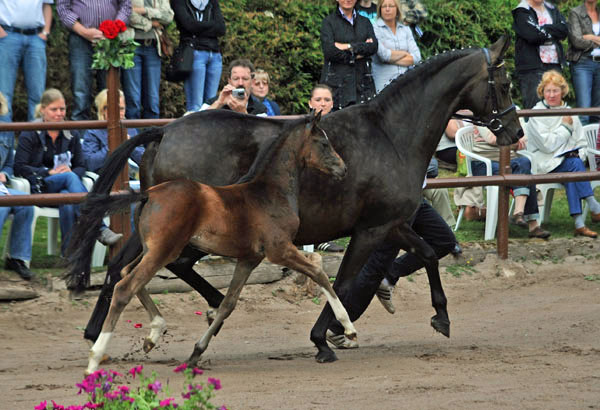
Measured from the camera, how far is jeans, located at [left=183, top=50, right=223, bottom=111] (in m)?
10.5

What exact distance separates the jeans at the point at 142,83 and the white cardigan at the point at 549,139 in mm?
3713

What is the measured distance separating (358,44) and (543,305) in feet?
9.96

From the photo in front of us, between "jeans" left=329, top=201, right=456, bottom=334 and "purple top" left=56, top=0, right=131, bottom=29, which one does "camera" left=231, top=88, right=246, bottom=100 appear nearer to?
"jeans" left=329, top=201, right=456, bottom=334

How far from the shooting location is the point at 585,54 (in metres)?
12.3

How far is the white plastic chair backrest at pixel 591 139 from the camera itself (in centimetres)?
1132

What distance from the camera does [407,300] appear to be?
372 inches

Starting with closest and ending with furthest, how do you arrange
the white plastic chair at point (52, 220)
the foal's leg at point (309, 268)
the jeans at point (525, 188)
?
the foal's leg at point (309, 268) < the white plastic chair at point (52, 220) < the jeans at point (525, 188)

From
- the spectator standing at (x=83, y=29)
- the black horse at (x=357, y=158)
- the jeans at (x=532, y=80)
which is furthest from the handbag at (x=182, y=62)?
the jeans at (x=532, y=80)

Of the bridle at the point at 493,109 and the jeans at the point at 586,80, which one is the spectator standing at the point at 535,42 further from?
the bridle at the point at 493,109

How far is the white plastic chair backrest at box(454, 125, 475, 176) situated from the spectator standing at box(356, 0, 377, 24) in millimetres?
1564

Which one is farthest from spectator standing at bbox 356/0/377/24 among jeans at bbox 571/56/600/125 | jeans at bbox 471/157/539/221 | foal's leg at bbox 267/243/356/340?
foal's leg at bbox 267/243/356/340

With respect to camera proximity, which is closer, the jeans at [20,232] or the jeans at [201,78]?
the jeans at [20,232]

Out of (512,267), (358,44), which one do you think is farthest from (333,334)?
(358,44)

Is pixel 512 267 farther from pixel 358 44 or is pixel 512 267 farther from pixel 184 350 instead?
pixel 184 350
